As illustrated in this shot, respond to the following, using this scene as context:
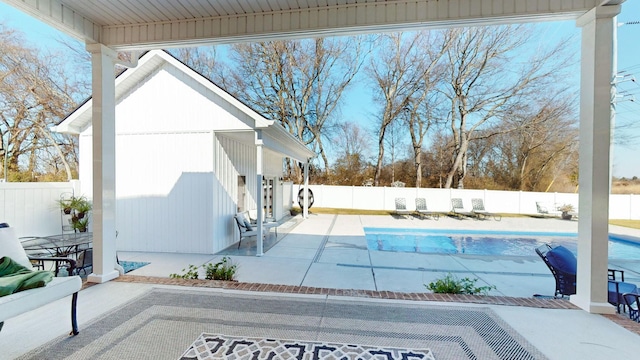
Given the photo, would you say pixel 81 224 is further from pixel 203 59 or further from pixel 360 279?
pixel 203 59

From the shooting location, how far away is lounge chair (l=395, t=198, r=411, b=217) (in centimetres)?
1511

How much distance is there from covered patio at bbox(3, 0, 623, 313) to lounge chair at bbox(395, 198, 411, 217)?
1198 centimetres

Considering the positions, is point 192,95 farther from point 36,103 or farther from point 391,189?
point 391,189

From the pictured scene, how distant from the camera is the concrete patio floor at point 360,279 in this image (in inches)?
98.0

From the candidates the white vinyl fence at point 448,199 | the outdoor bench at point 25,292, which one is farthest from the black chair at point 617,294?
the white vinyl fence at point 448,199


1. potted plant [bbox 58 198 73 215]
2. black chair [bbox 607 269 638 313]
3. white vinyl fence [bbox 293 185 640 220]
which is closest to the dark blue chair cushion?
black chair [bbox 607 269 638 313]

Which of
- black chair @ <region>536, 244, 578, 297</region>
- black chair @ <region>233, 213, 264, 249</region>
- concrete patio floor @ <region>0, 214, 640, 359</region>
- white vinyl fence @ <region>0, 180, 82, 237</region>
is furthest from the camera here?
black chair @ <region>233, 213, 264, 249</region>

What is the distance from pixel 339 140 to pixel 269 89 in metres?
6.39

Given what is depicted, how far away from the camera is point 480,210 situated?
1464 cm

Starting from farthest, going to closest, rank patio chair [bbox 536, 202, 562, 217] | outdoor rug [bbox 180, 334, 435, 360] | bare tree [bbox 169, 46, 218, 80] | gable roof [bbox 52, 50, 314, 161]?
1. bare tree [bbox 169, 46, 218, 80]
2. patio chair [bbox 536, 202, 562, 217]
3. gable roof [bbox 52, 50, 314, 161]
4. outdoor rug [bbox 180, 334, 435, 360]

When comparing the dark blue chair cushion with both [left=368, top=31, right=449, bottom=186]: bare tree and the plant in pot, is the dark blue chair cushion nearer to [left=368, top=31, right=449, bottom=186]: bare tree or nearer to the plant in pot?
the plant in pot

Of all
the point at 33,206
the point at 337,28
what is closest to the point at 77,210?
the point at 33,206

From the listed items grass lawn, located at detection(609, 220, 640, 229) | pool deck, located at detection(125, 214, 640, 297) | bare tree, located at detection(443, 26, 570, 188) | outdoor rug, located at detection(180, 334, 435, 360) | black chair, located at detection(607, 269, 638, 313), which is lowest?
grass lawn, located at detection(609, 220, 640, 229)

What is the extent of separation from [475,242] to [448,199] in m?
6.82
